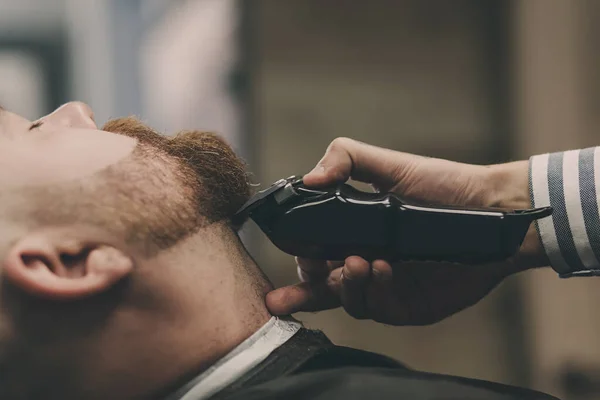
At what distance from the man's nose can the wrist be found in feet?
2.16

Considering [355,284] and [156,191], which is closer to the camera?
[156,191]

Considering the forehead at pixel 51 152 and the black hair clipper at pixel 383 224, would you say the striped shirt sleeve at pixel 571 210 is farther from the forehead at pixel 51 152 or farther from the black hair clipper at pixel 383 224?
the forehead at pixel 51 152

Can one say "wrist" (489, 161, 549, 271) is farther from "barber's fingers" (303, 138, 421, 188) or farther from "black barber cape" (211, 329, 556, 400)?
"black barber cape" (211, 329, 556, 400)

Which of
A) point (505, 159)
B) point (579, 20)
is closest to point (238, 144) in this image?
point (505, 159)

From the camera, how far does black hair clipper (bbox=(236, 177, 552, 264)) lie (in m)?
0.90

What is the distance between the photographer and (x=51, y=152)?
92cm

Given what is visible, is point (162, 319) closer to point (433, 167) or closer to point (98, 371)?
point (98, 371)

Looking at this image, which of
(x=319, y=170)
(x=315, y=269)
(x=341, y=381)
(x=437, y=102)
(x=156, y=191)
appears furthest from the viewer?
(x=437, y=102)

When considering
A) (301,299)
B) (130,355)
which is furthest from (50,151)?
(301,299)

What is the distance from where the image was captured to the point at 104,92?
3.55m

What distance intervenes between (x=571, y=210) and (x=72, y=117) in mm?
792

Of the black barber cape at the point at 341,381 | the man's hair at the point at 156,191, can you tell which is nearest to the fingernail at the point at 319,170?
the man's hair at the point at 156,191

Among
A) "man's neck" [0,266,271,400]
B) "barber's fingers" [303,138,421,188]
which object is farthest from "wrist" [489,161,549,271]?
"man's neck" [0,266,271,400]

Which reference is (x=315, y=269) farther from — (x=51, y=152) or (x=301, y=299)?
(x=51, y=152)
